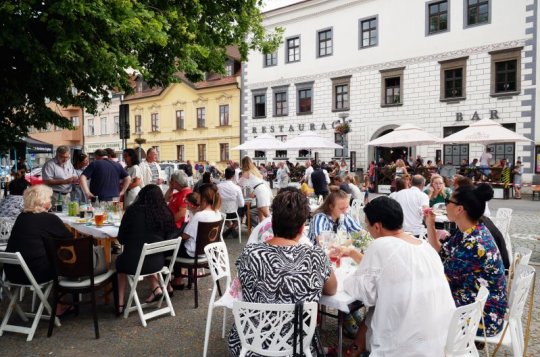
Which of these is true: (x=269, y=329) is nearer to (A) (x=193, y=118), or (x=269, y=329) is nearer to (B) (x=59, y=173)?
(B) (x=59, y=173)

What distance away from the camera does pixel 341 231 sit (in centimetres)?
457

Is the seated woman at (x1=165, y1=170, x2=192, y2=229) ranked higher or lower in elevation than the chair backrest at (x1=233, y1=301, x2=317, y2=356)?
higher

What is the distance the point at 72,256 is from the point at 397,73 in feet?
72.6

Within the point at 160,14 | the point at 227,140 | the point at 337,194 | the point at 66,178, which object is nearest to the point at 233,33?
the point at 160,14

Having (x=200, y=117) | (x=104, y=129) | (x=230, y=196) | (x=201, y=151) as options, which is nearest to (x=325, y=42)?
(x=200, y=117)

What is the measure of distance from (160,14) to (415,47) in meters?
18.3

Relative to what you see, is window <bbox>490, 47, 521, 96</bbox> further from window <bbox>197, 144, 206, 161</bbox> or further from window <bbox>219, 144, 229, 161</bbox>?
window <bbox>197, 144, 206, 161</bbox>

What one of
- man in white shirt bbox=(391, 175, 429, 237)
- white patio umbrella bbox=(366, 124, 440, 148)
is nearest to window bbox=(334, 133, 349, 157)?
white patio umbrella bbox=(366, 124, 440, 148)

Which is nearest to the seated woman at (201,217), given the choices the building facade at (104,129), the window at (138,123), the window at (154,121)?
the window at (154,121)

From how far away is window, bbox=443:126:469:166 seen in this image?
21444 mm

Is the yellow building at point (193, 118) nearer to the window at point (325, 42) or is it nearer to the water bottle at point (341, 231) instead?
the window at point (325, 42)

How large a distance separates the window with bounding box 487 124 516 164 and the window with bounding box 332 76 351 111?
26.8 ft

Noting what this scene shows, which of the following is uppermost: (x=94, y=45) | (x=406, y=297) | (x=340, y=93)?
(x=340, y=93)

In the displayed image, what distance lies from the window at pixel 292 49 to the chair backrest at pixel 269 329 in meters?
26.5
